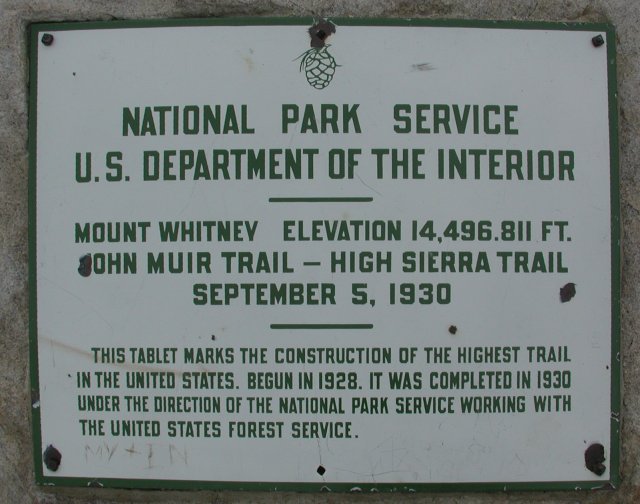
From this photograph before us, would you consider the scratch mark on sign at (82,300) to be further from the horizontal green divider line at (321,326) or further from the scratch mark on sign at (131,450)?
the horizontal green divider line at (321,326)

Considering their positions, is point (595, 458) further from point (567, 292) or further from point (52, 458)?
point (52, 458)

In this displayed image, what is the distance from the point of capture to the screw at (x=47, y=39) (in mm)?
1512

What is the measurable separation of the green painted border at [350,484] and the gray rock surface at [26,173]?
23mm

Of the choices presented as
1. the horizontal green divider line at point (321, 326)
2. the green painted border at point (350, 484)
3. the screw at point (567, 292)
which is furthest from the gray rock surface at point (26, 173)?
the horizontal green divider line at point (321, 326)

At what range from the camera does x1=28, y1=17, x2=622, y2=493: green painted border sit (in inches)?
57.6

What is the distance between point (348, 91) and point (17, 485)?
1.30 meters

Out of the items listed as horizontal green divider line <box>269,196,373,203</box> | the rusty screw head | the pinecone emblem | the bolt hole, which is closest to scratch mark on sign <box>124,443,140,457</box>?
the rusty screw head

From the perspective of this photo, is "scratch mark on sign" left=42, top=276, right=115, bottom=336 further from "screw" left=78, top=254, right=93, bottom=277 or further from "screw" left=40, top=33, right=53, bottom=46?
"screw" left=40, top=33, right=53, bottom=46

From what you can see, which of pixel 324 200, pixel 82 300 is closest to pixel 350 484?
pixel 324 200

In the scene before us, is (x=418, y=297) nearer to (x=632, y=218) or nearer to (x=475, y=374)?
(x=475, y=374)

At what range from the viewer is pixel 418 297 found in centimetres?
146

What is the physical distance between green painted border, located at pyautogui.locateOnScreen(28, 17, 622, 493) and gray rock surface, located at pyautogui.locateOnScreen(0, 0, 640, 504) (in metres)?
0.02

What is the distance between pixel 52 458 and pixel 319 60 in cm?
120

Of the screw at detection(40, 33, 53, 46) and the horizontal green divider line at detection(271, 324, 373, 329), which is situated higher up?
the screw at detection(40, 33, 53, 46)
